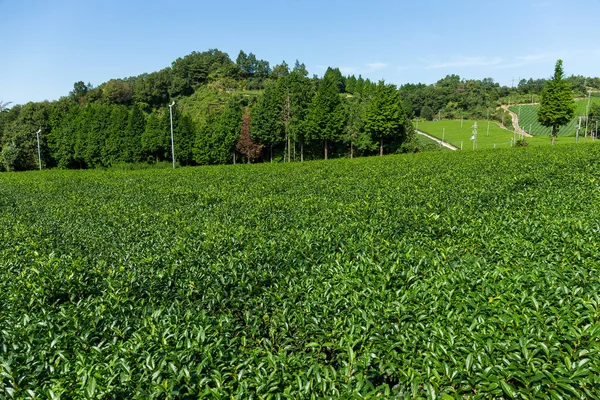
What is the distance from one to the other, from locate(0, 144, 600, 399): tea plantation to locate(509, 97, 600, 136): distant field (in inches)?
3457

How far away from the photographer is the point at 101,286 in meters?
5.18

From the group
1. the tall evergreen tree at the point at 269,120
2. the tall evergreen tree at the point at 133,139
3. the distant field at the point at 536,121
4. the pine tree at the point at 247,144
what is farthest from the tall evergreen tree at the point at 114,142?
the distant field at the point at 536,121

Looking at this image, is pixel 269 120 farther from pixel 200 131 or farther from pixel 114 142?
pixel 114 142

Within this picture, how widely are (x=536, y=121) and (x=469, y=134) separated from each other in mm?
22796

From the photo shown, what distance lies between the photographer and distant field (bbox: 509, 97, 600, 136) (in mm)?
82312

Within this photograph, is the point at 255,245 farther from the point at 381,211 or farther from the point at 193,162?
the point at 193,162

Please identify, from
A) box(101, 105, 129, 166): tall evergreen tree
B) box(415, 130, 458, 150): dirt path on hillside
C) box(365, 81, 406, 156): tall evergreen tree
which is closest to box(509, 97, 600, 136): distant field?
box(415, 130, 458, 150): dirt path on hillside

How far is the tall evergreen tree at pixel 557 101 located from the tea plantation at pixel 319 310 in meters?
39.0

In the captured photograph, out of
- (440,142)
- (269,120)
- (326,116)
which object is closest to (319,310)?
(326,116)

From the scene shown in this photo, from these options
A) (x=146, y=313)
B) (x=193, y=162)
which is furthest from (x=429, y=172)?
(x=193, y=162)

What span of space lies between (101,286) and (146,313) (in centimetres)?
173

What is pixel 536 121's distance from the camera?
90.9 m

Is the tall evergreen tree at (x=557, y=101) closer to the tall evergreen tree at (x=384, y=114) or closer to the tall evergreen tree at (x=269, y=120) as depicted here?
the tall evergreen tree at (x=384, y=114)

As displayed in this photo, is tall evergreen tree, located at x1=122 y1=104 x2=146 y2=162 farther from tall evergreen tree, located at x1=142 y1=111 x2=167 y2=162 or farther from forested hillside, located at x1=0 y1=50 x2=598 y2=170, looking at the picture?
tall evergreen tree, located at x1=142 y1=111 x2=167 y2=162
